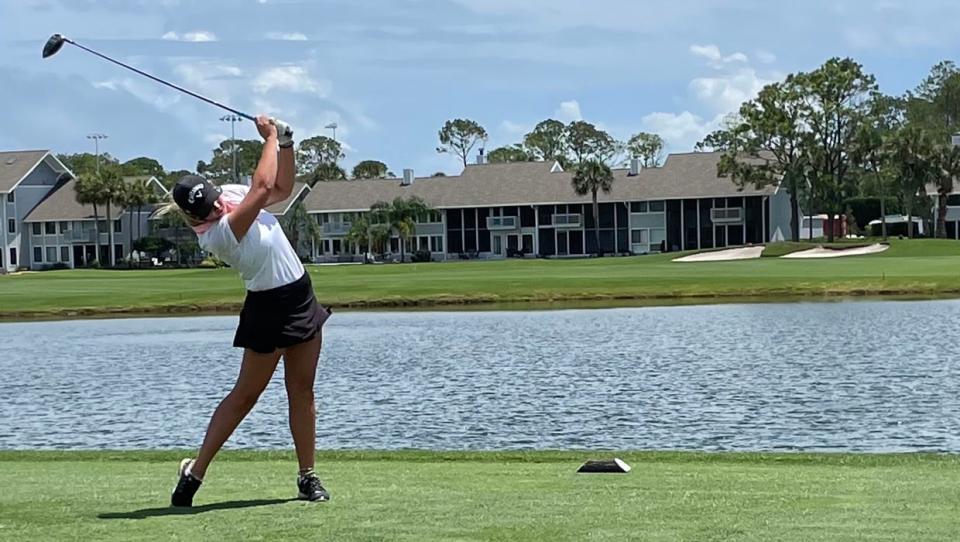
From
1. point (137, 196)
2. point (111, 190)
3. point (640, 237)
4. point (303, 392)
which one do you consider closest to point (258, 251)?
point (303, 392)

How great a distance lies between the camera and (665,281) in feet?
202

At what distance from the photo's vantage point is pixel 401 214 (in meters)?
131

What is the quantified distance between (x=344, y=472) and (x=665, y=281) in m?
50.4

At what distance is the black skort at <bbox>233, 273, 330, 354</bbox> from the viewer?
960 cm

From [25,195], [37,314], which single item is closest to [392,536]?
[37,314]

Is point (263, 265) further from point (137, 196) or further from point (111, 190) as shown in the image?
point (137, 196)

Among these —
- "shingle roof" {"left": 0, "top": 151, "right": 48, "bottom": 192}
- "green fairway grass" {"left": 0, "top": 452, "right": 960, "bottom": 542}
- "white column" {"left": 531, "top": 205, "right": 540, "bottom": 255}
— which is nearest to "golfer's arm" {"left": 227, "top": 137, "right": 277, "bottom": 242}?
"green fairway grass" {"left": 0, "top": 452, "right": 960, "bottom": 542}

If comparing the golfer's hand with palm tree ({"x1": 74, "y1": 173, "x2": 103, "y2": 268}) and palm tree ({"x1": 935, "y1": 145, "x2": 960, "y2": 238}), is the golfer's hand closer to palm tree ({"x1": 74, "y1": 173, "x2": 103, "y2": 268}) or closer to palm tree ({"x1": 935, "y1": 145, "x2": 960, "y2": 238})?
palm tree ({"x1": 935, "y1": 145, "x2": 960, "y2": 238})

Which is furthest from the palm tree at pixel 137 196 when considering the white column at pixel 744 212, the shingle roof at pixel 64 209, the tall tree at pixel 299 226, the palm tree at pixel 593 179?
the white column at pixel 744 212

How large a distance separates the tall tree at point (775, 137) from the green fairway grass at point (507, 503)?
314 ft

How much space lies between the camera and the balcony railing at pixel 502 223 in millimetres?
131375

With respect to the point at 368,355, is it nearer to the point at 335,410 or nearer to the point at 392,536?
the point at 335,410

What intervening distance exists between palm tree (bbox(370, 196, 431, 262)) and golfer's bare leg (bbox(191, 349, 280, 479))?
4710 inches

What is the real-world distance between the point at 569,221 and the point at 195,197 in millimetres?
120169
